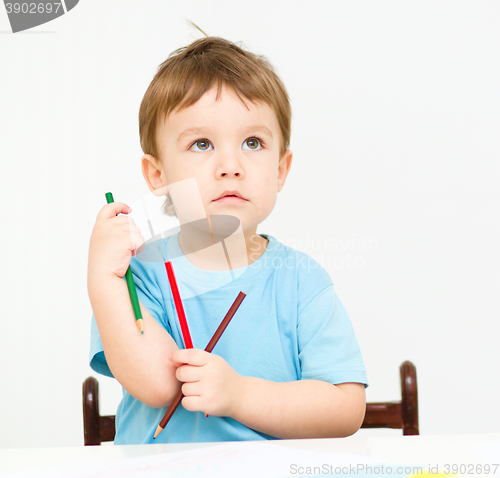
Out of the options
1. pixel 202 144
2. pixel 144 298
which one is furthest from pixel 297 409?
pixel 202 144

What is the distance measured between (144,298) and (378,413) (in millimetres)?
354

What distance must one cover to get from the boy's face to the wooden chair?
0.28m

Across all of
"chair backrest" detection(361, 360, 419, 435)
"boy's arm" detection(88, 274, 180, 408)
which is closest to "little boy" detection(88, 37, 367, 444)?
"boy's arm" detection(88, 274, 180, 408)

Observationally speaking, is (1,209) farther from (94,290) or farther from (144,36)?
(94,290)

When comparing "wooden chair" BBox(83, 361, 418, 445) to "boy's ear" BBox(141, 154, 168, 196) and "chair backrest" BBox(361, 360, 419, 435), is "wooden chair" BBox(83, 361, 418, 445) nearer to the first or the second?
"chair backrest" BBox(361, 360, 419, 435)

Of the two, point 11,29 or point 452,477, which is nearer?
point 452,477

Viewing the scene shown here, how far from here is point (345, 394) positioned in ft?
1.87

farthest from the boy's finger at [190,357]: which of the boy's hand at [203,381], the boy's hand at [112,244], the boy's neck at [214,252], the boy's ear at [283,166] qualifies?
the boy's ear at [283,166]

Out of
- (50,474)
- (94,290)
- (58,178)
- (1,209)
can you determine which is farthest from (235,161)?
(1,209)

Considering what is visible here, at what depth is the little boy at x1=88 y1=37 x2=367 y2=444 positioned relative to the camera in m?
0.51

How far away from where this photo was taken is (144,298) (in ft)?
2.01

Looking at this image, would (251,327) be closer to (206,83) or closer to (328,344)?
(328,344)

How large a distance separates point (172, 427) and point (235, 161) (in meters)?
0.31

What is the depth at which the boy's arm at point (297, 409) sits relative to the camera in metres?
0.51
